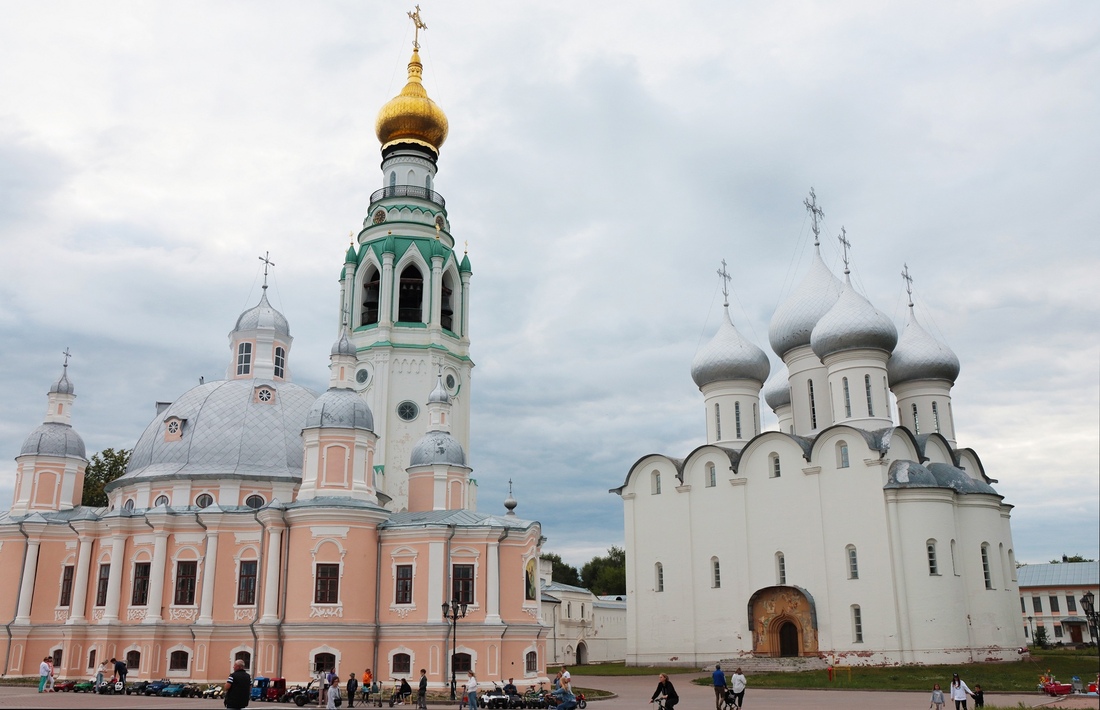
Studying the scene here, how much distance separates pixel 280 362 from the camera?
125ft

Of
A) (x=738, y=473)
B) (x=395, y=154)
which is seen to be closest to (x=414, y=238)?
(x=395, y=154)

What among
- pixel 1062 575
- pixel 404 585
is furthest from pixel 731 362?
pixel 1062 575

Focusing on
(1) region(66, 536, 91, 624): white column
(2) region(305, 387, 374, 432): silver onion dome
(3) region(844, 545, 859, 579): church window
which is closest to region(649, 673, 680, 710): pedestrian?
(2) region(305, 387, 374, 432): silver onion dome

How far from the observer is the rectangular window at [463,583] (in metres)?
28.4

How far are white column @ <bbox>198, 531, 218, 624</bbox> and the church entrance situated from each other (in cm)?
1998

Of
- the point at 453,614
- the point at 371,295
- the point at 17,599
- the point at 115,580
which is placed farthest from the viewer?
the point at 371,295

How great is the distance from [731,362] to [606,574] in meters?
44.3

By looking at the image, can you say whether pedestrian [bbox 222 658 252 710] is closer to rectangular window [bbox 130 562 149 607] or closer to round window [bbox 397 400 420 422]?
rectangular window [bbox 130 562 149 607]

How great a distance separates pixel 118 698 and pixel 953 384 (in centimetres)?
3477

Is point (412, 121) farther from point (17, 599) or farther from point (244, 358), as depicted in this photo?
point (17, 599)

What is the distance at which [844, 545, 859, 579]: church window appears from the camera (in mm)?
33875

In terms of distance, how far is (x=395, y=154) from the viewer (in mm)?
44344

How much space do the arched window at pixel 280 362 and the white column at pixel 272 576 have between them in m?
10.1

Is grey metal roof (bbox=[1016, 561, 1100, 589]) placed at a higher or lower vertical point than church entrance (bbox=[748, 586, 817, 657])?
higher
